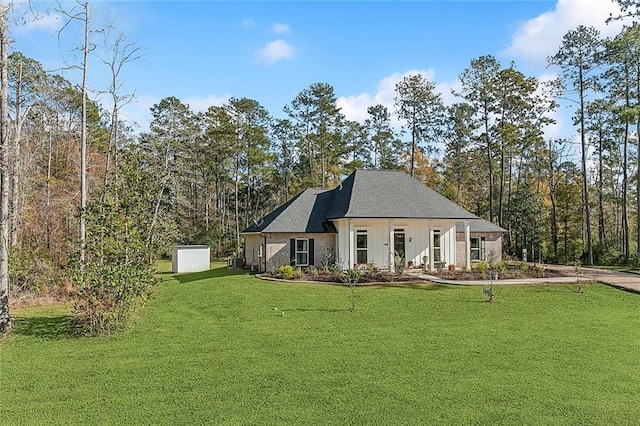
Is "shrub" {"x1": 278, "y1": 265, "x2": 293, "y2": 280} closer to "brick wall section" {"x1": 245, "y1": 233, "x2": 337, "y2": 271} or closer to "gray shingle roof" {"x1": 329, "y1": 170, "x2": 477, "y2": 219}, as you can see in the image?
"brick wall section" {"x1": 245, "y1": 233, "x2": 337, "y2": 271}

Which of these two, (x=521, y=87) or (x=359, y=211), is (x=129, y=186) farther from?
(x=521, y=87)

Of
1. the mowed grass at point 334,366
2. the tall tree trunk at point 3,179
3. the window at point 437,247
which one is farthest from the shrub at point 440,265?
the tall tree trunk at point 3,179

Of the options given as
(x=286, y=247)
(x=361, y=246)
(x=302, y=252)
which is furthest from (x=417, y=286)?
(x=286, y=247)

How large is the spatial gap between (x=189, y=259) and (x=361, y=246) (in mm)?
9918

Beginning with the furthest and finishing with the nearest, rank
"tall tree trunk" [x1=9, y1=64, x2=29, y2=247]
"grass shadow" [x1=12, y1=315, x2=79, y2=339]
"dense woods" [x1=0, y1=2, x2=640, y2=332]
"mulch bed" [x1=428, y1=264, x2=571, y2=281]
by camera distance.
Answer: "mulch bed" [x1=428, y1=264, x2=571, y2=281], "dense woods" [x1=0, y1=2, x2=640, y2=332], "tall tree trunk" [x1=9, y1=64, x2=29, y2=247], "grass shadow" [x1=12, y1=315, x2=79, y2=339]

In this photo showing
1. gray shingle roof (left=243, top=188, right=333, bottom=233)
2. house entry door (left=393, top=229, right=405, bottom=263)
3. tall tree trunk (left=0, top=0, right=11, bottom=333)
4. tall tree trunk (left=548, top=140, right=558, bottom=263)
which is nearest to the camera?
tall tree trunk (left=0, top=0, right=11, bottom=333)

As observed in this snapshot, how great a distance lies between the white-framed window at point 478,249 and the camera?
23.3 metres

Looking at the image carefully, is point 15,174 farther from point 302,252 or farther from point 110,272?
point 302,252

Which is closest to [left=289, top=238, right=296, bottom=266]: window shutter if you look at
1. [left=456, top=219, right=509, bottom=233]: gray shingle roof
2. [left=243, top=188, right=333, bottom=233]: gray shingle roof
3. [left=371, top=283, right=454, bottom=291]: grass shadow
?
[left=243, top=188, right=333, bottom=233]: gray shingle roof

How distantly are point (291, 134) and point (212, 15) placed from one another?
97.8 feet

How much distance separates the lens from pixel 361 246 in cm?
1936

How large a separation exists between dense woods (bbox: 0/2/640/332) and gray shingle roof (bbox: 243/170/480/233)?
20.0 ft

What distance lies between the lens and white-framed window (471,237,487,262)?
76.5ft

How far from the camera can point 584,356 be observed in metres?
7.30
